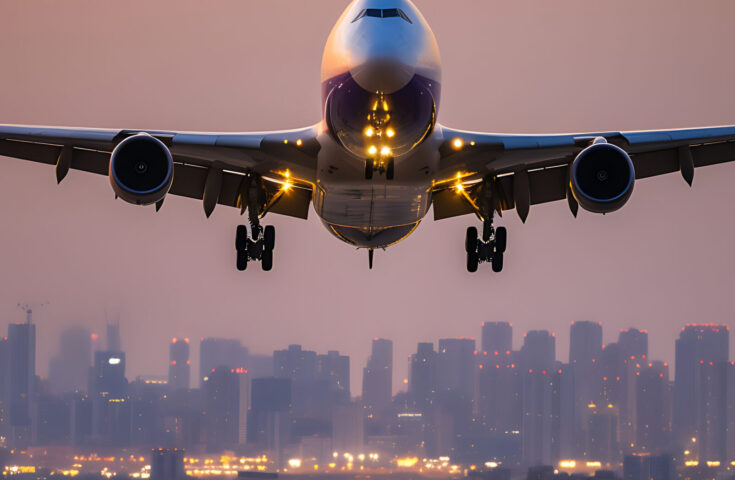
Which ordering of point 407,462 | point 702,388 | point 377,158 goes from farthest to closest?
point 702,388
point 407,462
point 377,158

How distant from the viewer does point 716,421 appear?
8231 centimetres

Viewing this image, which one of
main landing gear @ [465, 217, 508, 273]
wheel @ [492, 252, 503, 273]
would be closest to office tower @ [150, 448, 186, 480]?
main landing gear @ [465, 217, 508, 273]

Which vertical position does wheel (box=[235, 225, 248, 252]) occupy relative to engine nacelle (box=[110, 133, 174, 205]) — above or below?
below

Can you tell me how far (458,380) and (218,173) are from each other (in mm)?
57170

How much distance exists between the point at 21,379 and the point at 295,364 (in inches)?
896

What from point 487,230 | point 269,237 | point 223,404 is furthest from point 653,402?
point 269,237

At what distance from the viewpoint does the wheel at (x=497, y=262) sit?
30.5 m

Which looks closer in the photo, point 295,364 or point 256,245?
point 256,245

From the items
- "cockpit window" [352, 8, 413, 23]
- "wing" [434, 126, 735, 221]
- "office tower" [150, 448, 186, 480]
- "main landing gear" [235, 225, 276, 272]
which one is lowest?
"office tower" [150, 448, 186, 480]

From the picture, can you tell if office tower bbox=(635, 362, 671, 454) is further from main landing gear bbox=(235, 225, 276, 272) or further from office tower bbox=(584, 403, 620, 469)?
main landing gear bbox=(235, 225, 276, 272)

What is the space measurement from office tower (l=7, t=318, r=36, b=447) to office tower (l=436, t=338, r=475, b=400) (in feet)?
91.7

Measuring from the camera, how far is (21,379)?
86812 mm

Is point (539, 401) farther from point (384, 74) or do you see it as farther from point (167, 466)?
point (384, 74)

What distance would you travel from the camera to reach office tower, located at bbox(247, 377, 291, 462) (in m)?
71.9
